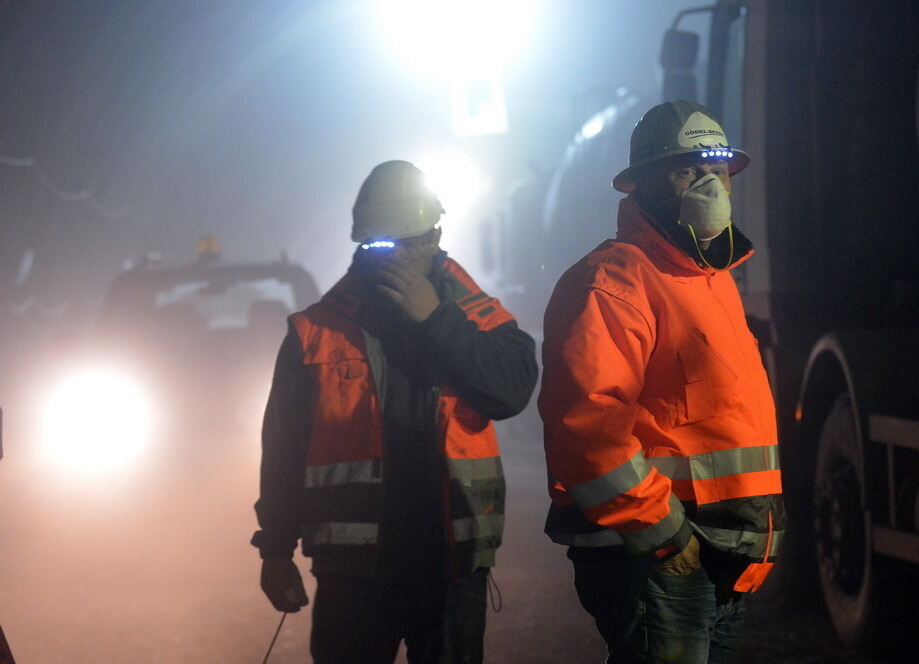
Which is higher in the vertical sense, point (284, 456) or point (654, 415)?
point (654, 415)

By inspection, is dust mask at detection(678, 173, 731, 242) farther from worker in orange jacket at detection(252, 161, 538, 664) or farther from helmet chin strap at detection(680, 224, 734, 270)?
worker in orange jacket at detection(252, 161, 538, 664)

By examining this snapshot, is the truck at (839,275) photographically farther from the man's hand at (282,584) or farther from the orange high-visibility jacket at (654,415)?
the man's hand at (282,584)

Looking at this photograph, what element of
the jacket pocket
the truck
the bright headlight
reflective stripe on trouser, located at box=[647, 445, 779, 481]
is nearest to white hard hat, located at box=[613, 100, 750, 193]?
the jacket pocket

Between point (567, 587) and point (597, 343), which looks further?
point (567, 587)

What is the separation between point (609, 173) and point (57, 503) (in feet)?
23.0

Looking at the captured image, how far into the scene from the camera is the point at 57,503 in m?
9.60

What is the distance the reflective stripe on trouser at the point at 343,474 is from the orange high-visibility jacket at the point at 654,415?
0.56m

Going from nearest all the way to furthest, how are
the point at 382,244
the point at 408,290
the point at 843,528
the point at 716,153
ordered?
the point at 716,153 → the point at 408,290 → the point at 382,244 → the point at 843,528

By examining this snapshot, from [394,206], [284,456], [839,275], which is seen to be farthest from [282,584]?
[839,275]

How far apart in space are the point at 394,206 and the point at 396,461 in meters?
0.69

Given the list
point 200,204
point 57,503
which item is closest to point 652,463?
point 57,503

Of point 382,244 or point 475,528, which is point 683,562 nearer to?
point 475,528

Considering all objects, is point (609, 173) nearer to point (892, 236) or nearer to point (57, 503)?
point (57, 503)

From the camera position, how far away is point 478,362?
311 cm
